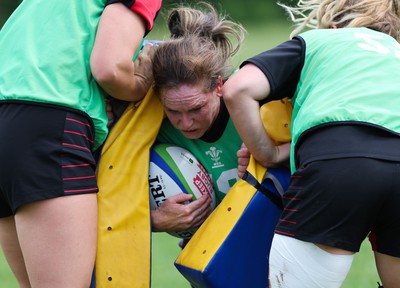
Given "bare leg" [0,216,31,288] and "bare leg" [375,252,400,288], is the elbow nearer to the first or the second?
"bare leg" [0,216,31,288]

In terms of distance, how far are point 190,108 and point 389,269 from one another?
3.71ft

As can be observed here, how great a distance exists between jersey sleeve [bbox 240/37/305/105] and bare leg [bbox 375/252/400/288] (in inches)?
31.6

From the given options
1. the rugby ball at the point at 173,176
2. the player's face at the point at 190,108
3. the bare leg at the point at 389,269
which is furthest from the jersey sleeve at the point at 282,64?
the bare leg at the point at 389,269

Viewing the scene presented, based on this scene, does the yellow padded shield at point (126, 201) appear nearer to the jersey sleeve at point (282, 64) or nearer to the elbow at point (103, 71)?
the elbow at point (103, 71)

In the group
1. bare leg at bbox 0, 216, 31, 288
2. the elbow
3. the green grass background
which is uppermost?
the elbow

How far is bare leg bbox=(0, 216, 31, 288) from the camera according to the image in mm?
3422

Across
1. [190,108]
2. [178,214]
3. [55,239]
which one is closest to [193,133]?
[190,108]

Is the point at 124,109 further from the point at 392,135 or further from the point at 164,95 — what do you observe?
the point at 392,135

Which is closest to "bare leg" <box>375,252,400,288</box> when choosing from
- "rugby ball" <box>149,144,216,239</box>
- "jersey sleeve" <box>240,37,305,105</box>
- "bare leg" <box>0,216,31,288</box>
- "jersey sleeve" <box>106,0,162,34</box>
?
"jersey sleeve" <box>240,37,305,105</box>

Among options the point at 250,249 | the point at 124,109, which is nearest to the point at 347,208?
the point at 250,249

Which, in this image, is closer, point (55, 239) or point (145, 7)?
point (55, 239)

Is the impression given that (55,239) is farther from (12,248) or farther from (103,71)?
(103,71)

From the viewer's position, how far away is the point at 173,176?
356cm

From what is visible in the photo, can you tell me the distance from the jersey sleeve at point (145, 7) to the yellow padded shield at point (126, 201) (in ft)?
1.38
